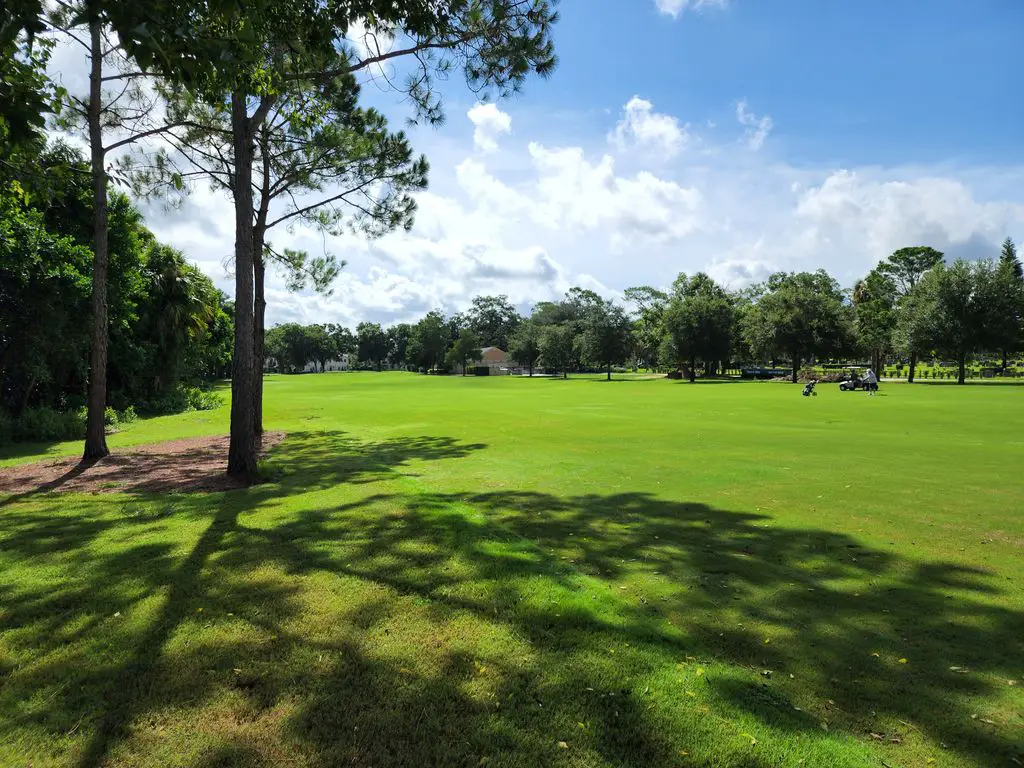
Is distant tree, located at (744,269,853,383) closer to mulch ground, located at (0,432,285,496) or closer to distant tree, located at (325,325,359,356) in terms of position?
mulch ground, located at (0,432,285,496)

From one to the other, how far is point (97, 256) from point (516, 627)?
45.6ft

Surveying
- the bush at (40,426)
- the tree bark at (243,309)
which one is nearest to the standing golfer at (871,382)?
the tree bark at (243,309)

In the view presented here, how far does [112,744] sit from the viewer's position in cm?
300

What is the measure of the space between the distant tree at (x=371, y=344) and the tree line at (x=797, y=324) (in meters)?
44.9

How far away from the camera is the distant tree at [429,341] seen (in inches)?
4980

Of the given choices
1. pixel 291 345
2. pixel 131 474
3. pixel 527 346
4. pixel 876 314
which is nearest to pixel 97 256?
pixel 131 474

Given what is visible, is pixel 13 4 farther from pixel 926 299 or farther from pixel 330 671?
pixel 926 299

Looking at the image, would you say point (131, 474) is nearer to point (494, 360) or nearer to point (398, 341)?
point (494, 360)

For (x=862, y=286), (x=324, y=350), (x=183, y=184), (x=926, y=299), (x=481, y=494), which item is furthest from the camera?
(x=324, y=350)

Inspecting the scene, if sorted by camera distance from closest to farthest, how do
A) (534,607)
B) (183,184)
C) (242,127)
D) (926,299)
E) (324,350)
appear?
(534,607), (242,127), (183,184), (926,299), (324,350)

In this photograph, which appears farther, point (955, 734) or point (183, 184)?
point (183, 184)

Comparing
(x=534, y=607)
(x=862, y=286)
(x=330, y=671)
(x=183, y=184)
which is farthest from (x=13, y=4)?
(x=862, y=286)

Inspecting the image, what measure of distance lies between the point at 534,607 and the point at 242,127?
34.6ft

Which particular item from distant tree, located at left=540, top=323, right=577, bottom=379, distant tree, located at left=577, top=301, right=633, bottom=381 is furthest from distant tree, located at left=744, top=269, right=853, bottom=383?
distant tree, located at left=540, top=323, right=577, bottom=379
